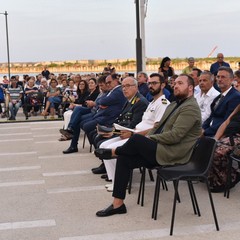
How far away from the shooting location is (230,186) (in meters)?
5.34

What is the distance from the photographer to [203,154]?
4293 mm

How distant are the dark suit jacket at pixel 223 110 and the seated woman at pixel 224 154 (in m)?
0.15

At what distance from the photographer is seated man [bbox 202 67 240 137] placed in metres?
5.49

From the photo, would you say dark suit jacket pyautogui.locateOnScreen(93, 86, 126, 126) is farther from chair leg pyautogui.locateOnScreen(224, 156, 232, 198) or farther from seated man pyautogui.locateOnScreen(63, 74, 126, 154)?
chair leg pyautogui.locateOnScreen(224, 156, 232, 198)

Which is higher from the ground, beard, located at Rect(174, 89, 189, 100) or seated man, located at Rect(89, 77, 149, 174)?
beard, located at Rect(174, 89, 189, 100)

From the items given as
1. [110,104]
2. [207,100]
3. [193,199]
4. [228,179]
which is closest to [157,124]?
[193,199]

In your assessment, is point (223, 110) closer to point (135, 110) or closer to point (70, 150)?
point (135, 110)

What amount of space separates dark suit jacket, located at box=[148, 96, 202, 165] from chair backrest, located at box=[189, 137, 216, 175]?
0.07 metres

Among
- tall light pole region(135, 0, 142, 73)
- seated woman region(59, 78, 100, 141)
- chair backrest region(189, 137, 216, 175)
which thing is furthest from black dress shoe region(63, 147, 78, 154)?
tall light pole region(135, 0, 142, 73)

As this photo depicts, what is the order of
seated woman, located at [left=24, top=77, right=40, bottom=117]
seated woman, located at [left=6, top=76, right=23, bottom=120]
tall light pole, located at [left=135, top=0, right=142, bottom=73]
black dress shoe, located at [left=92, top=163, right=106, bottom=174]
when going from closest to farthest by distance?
black dress shoe, located at [left=92, top=163, right=106, bottom=174]
tall light pole, located at [left=135, top=0, right=142, bottom=73]
seated woman, located at [left=6, top=76, right=23, bottom=120]
seated woman, located at [left=24, top=77, right=40, bottom=117]

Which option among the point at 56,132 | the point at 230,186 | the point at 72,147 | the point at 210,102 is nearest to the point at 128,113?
the point at 210,102

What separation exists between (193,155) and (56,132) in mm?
6833

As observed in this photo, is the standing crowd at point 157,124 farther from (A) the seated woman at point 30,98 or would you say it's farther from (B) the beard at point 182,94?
(A) the seated woman at point 30,98

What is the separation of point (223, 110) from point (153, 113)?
3.06ft
